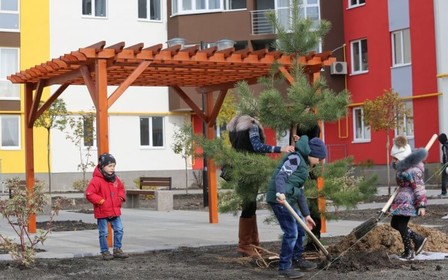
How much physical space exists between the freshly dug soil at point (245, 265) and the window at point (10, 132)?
1062 inches

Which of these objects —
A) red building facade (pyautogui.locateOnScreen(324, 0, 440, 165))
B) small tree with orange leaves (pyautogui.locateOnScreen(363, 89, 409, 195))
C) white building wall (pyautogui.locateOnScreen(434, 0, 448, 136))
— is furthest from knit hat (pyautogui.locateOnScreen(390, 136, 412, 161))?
white building wall (pyautogui.locateOnScreen(434, 0, 448, 136))

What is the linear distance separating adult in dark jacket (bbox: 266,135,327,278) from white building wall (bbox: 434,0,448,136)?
23.5 m

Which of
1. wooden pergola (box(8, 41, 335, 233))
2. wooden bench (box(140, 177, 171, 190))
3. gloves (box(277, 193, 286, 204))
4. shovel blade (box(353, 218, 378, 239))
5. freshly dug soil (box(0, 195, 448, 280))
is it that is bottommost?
freshly dug soil (box(0, 195, 448, 280))

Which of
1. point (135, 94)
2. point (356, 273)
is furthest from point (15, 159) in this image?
point (356, 273)

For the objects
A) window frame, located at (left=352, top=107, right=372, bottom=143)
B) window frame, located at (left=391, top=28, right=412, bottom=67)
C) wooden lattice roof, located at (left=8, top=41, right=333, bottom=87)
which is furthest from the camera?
window frame, located at (left=352, top=107, right=372, bottom=143)

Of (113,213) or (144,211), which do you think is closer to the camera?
(113,213)

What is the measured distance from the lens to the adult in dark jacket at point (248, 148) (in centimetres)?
1037

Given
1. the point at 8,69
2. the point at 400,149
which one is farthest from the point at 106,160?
the point at 8,69

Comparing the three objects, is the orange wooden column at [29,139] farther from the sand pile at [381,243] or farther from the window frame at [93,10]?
the window frame at [93,10]

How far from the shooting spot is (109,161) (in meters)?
11.3

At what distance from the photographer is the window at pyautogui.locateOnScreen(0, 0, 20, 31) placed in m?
37.7

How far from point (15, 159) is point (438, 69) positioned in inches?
745

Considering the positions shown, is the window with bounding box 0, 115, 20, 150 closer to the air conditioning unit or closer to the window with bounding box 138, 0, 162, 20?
the window with bounding box 138, 0, 162, 20

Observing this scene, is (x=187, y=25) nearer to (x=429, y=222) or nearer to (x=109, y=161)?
(x=429, y=222)
